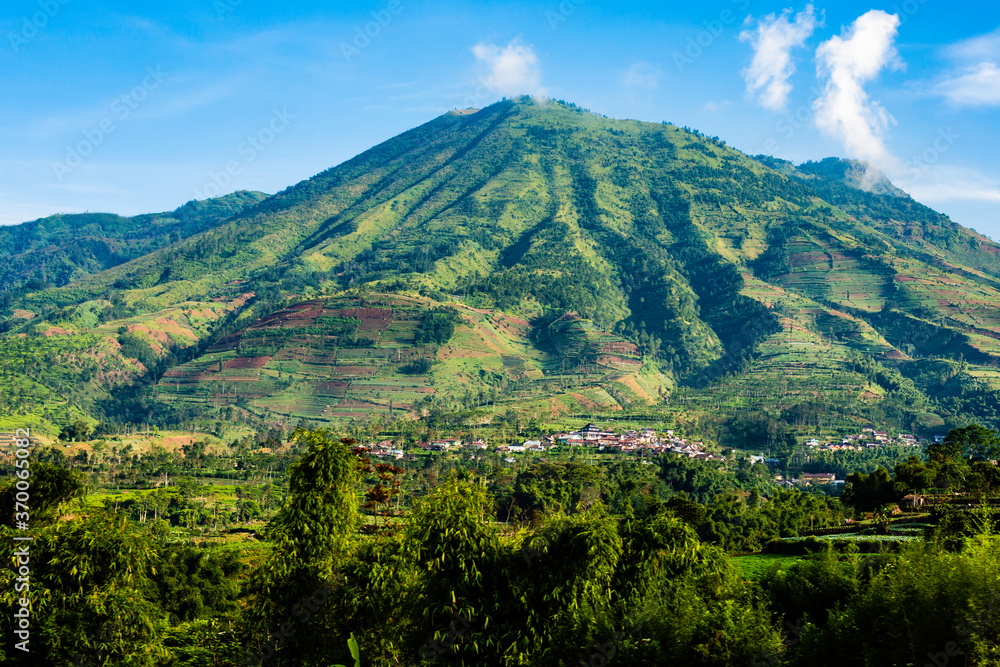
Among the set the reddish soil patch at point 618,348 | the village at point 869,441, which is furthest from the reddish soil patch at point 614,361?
the village at point 869,441

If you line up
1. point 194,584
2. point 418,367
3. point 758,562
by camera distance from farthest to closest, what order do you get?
point 418,367 → point 194,584 → point 758,562

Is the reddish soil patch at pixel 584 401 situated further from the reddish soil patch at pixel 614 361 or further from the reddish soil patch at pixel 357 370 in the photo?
the reddish soil patch at pixel 357 370

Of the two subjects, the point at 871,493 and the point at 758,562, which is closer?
the point at 758,562

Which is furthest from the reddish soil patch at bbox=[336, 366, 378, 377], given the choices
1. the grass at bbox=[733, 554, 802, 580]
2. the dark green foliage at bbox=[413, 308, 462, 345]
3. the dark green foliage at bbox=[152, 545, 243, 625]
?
the grass at bbox=[733, 554, 802, 580]

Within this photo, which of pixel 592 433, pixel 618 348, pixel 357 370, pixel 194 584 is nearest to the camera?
pixel 194 584

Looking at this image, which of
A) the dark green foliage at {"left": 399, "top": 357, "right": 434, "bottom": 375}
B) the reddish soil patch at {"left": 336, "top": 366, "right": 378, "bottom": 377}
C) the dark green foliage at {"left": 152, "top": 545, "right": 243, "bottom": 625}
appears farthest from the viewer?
the dark green foliage at {"left": 399, "top": 357, "right": 434, "bottom": 375}

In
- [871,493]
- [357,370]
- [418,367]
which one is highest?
[418,367]

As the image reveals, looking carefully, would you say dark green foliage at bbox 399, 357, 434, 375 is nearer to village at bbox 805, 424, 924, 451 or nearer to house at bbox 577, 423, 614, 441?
house at bbox 577, 423, 614, 441

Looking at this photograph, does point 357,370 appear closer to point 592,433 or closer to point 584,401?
point 584,401

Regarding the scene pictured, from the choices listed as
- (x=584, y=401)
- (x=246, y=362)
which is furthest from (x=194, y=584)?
(x=246, y=362)

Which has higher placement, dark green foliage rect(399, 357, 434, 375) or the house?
dark green foliage rect(399, 357, 434, 375)

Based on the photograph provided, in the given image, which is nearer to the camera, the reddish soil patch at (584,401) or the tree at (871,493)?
the tree at (871,493)

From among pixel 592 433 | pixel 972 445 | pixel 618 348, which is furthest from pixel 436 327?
pixel 972 445

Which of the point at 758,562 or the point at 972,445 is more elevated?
the point at 972,445
